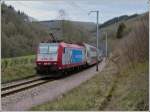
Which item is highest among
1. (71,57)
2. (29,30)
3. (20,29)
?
(20,29)

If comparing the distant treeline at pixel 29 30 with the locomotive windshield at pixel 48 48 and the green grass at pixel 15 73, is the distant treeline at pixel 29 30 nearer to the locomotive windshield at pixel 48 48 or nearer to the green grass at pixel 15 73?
the green grass at pixel 15 73

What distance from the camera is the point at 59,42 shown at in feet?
82.7

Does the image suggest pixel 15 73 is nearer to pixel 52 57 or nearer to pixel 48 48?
pixel 52 57

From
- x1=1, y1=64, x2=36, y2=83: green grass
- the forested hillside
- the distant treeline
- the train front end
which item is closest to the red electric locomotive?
the train front end

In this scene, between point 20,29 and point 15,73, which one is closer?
point 15,73

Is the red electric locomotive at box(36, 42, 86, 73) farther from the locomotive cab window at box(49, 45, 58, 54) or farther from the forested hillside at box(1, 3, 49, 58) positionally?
the forested hillside at box(1, 3, 49, 58)

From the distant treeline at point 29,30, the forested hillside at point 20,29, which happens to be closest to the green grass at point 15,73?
the forested hillside at point 20,29

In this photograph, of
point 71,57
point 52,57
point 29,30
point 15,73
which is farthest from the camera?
point 29,30

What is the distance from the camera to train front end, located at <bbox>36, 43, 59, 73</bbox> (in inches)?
950

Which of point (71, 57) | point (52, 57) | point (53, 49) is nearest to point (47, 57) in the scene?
point (52, 57)

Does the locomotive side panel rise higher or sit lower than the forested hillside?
lower

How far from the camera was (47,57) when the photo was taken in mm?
24531

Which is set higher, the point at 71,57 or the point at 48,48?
the point at 48,48

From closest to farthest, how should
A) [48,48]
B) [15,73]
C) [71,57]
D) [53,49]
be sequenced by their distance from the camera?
[15,73], [53,49], [48,48], [71,57]
